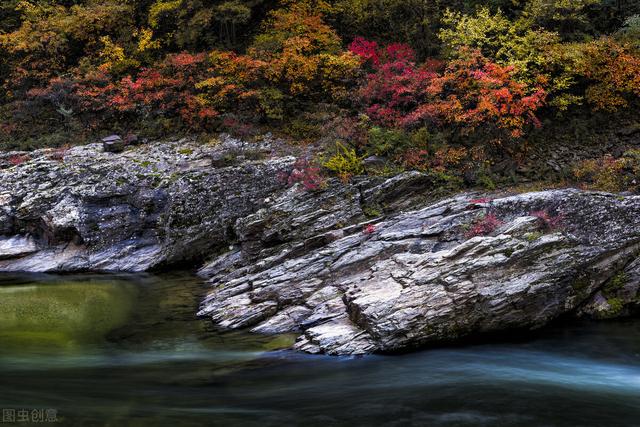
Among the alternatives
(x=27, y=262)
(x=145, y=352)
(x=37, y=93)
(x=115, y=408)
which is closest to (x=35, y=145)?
(x=37, y=93)

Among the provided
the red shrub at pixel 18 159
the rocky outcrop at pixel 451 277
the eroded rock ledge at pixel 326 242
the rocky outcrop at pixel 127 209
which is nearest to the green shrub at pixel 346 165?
the eroded rock ledge at pixel 326 242

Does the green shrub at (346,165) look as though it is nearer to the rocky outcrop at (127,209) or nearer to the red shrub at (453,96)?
the rocky outcrop at (127,209)

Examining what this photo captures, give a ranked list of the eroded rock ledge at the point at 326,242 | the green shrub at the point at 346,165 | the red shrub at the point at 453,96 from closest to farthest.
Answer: the eroded rock ledge at the point at 326,242 → the red shrub at the point at 453,96 → the green shrub at the point at 346,165

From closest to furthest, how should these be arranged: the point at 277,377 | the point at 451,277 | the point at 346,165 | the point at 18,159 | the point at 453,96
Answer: the point at 277,377 → the point at 451,277 → the point at 346,165 → the point at 453,96 → the point at 18,159

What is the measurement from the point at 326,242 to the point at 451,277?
4.26 metres

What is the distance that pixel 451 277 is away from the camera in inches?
388

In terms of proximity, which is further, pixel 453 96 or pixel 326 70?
pixel 326 70

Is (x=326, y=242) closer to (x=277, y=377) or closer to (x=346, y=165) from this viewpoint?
(x=346, y=165)

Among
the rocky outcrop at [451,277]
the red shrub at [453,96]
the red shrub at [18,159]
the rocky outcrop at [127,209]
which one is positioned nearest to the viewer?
the rocky outcrop at [451,277]

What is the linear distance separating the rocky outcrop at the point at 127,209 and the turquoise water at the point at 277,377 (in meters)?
4.20

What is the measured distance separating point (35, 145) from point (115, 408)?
61.8 feet

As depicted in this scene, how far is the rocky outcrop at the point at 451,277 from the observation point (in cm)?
945

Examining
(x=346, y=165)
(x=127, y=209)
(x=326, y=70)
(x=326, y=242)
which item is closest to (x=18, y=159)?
(x=127, y=209)

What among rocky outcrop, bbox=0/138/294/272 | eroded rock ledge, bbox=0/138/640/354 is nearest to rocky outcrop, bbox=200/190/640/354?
eroded rock ledge, bbox=0/138/640/354
